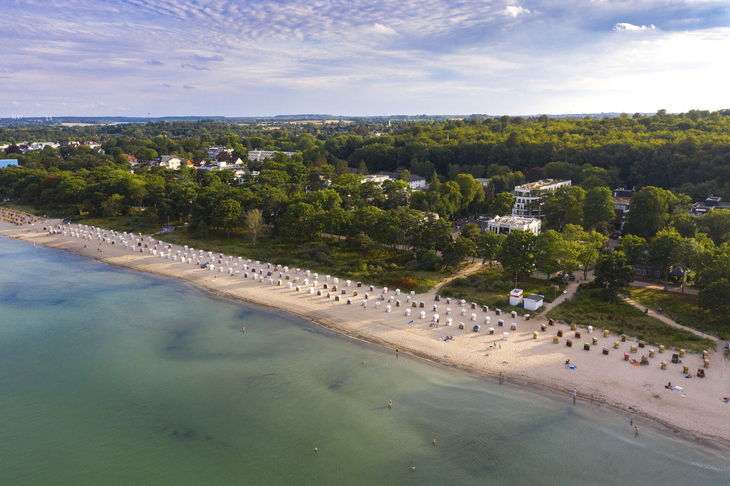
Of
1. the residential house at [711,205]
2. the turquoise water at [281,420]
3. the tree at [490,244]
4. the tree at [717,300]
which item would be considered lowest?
the turquoise water at [281,420]

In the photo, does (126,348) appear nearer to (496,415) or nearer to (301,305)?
(301,305)

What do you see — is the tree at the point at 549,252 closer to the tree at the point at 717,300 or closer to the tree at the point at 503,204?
the tree at the point at 717,300

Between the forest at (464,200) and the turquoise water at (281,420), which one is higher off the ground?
the forest at (464,200)

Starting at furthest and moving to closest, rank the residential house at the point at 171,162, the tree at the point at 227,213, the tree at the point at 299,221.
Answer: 1. the residential house at the point at 171,162
2. the tree at the point at 227,213
3. the tree at the point at 299,221

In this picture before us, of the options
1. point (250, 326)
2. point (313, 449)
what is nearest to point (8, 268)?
point (250, 326)

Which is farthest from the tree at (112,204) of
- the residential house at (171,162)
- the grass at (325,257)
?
the residential house at (171,162)

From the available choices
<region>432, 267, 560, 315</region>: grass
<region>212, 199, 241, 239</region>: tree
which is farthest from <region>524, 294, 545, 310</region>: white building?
<region>212, 199, 241, 239</region>: tree
